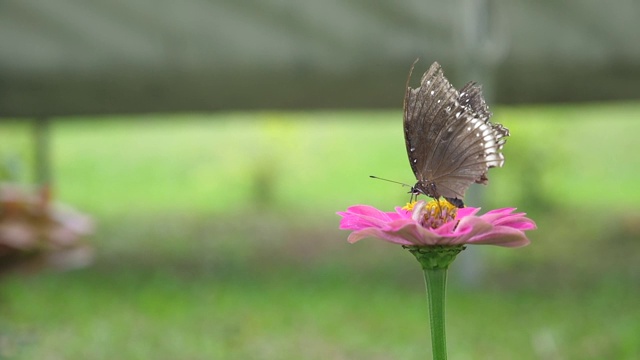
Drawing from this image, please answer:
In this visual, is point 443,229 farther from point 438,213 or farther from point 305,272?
point 305,272

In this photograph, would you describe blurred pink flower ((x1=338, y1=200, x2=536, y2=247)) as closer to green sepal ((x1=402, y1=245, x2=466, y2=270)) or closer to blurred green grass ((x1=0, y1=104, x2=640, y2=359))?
green sepal ((x1=402, y1=245, x2=466, y2=270))

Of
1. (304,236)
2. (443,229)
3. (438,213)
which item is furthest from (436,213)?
(304,236)

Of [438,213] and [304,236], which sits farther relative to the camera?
[304,236]

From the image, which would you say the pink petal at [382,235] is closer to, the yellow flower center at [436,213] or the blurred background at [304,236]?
the yellow flower center at [436,213]

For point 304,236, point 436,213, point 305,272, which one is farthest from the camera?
point 304,236

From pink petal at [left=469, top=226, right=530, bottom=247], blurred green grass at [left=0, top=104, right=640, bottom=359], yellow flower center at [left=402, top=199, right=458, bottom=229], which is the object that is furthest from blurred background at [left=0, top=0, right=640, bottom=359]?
pink petal at [left=469, top=226, right=530, bottom=247]

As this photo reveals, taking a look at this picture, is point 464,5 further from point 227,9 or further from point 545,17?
point 227,9

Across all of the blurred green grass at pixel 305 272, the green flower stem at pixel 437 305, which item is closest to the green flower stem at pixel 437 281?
the green flower stem at pixel 437 305

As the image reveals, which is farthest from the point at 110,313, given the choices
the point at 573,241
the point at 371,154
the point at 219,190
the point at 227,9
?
the point at 371,154
